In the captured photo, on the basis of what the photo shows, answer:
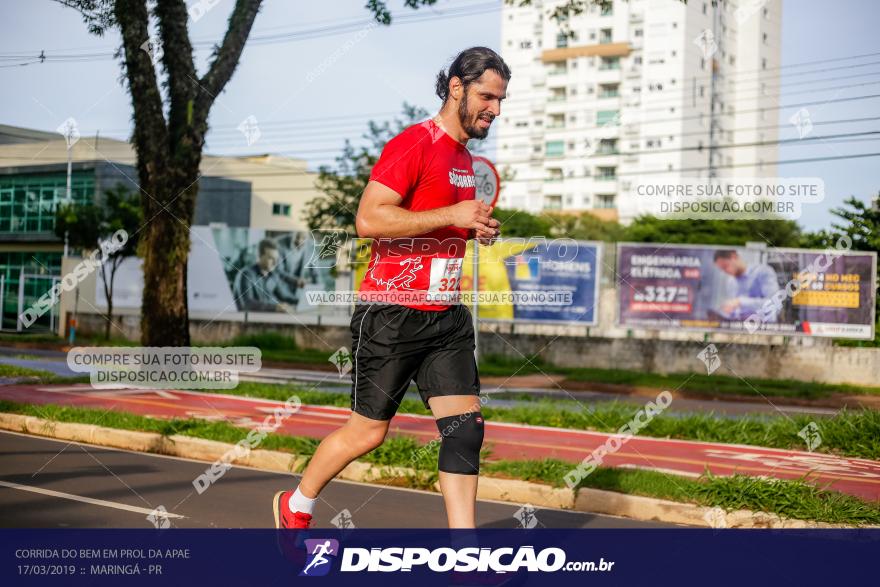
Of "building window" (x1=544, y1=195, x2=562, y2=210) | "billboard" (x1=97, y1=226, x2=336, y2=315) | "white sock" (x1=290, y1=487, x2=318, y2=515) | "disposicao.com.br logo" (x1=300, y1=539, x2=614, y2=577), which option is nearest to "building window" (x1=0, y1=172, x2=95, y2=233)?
"billboard" (x1=97, y1=226, x2=336, y2=315)

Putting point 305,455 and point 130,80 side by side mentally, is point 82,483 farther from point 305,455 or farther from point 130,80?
point 130,80

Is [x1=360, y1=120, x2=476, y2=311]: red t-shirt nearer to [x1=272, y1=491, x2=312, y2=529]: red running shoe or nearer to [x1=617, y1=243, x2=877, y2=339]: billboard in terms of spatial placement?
[x1=272, y1=491, x2=312, y2=529]: red running shoe

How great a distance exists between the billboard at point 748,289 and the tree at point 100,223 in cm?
1573

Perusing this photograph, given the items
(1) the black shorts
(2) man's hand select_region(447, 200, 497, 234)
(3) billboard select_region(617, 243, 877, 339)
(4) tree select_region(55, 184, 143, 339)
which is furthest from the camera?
(4) tree select_region(55, 184, 143, 339)

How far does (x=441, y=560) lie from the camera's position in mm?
4109

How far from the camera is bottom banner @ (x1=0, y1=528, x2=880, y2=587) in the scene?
3928 millimetres

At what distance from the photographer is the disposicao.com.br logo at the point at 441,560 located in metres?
3.61

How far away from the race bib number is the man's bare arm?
0.74 ft

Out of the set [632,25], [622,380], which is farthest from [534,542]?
[632,25]

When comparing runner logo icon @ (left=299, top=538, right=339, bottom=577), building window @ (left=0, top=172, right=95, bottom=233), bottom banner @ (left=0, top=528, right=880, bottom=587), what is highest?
building window @ (left=0, top=172, right=95, bottom=233)

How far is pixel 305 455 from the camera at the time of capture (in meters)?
7.71

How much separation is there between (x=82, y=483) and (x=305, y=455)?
1.79 m

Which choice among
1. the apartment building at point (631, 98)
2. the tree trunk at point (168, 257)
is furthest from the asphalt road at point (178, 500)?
the apartment building at point (631, 98)

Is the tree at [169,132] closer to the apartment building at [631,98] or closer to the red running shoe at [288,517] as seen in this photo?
the red running shoe at [288,517]
